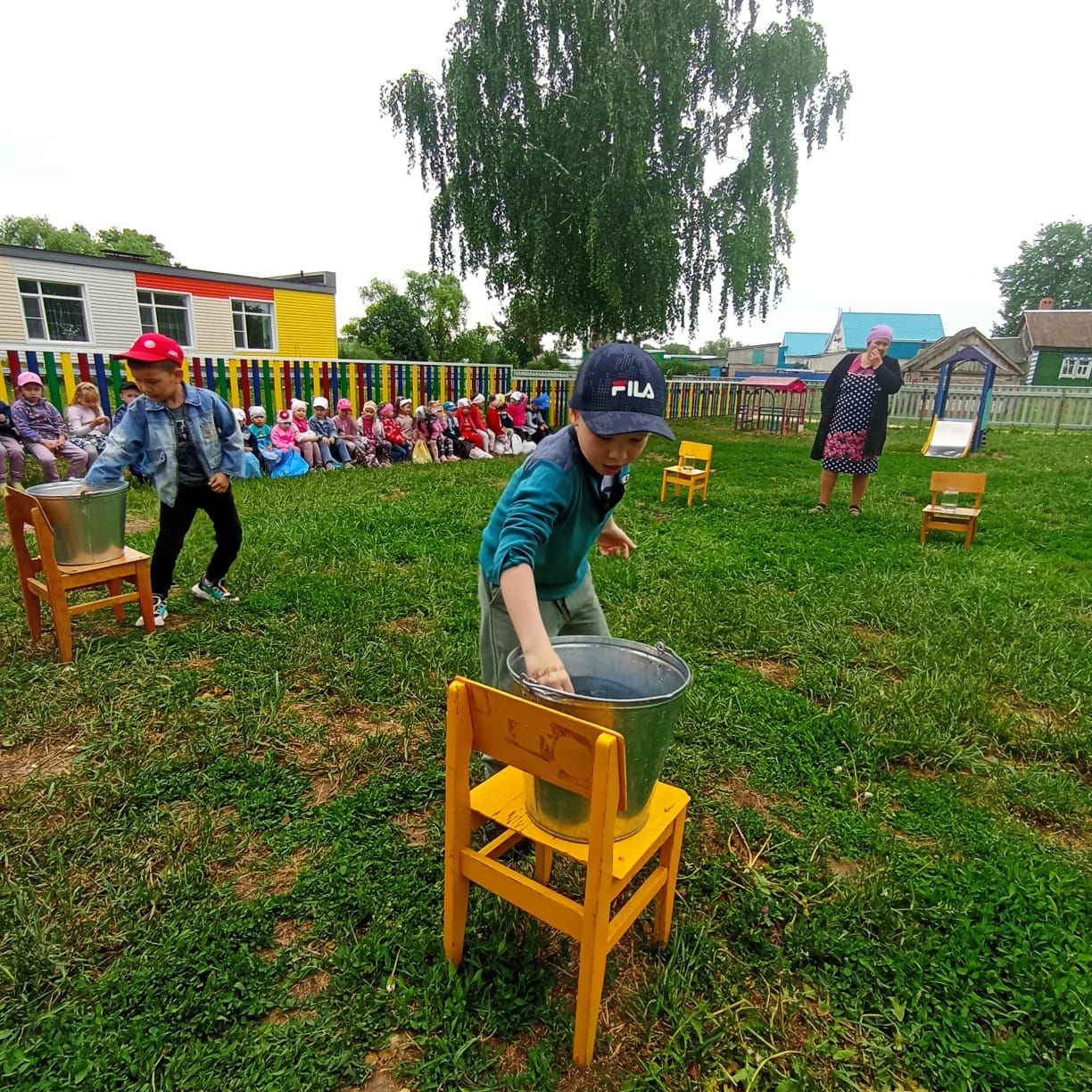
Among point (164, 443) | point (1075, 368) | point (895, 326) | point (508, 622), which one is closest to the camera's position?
point (508, 622)

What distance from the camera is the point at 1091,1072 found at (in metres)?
1.55

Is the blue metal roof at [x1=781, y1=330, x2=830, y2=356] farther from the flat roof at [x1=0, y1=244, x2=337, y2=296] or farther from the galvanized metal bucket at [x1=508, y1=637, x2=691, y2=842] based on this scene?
the galvanized metal bucket at [x1=508, y1=637, x2=691, y2=842]

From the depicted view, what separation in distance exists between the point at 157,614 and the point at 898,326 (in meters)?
56.6

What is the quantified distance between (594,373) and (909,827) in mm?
1992

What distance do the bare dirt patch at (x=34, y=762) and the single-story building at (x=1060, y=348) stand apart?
45317 millimetres

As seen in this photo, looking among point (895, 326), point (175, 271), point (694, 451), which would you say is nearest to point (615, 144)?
point (694, 451)

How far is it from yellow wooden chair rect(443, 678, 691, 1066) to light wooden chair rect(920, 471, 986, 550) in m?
5.27

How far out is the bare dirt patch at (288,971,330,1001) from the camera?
172 centimetres

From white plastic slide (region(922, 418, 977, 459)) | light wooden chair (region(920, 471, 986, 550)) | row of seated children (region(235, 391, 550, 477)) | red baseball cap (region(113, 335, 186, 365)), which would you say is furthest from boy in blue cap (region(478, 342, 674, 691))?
white plastic slide (region(922, 418, 977, 459))

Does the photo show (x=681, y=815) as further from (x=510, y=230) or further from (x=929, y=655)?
(x=510, y=230)

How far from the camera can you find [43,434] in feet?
25.0

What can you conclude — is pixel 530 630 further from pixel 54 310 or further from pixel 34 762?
pixel 54 310

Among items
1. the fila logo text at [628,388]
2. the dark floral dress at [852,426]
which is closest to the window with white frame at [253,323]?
the dark floral dress at [852,426]

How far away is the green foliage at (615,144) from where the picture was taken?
14.1 meters
